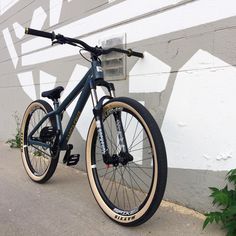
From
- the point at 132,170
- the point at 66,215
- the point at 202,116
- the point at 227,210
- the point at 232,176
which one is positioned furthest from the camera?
the point at 132,170

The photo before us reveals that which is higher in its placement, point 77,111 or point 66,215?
point 77,111

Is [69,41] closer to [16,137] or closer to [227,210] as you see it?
[227,210]

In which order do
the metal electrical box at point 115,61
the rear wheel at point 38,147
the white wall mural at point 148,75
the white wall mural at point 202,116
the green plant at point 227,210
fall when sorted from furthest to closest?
the rear wheel at point 38,147 → the metal electrical box at point 115,61 → the white wall mural at point 148,75 → the white wall mural at point 202,116 → the green plant at point 227,210

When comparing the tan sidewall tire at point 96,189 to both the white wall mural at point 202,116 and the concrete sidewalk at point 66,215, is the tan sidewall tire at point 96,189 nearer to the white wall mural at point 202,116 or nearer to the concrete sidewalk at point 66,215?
the concrete sidewalk at point 66,215

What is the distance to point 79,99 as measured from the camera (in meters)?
3.24

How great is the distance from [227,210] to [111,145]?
1.48 metres

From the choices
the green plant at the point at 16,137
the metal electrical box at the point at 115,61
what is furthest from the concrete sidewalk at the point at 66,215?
the green plant at the point at 16,137

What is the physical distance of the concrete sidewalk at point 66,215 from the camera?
8.71 ft

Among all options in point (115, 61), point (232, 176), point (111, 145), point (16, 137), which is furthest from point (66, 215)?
point (16, 137)

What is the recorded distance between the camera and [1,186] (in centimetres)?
381

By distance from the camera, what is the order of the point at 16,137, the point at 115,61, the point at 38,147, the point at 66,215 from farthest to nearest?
the point at 16,137 → the point at 38,147 → the point at 115,61 → the point at 66,215

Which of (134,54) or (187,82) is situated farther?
(134,54)

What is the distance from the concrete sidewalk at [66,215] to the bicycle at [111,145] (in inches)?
4.6

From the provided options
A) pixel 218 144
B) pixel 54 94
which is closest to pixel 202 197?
pixel 218 144
